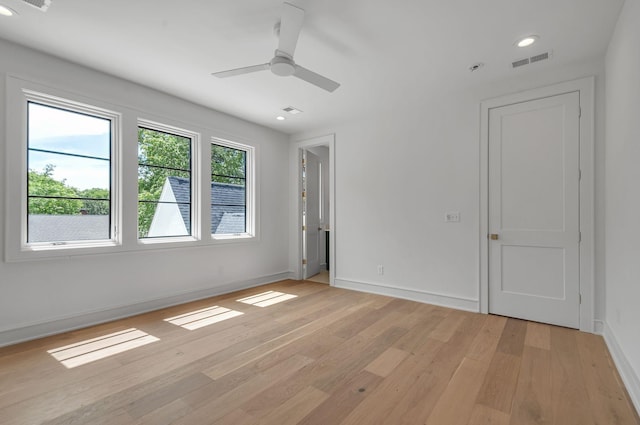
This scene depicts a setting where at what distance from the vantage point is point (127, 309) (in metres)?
3.52

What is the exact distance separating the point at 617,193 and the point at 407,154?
88.9 inches

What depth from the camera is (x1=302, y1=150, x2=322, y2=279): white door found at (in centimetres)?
567

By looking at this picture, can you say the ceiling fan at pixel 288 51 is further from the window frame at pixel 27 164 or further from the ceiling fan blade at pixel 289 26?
the window frame at pixel 27 164

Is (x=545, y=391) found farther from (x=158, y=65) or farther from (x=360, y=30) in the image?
(x=158, y=65)

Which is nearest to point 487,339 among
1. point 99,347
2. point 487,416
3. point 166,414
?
point 487,416

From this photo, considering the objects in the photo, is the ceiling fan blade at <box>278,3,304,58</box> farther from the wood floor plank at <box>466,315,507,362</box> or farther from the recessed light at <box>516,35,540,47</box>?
the wood floor plank at <box>466,315,507,362</box>

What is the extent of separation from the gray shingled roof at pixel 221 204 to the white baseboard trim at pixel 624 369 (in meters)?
4.59

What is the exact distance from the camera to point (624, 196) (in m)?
2.26

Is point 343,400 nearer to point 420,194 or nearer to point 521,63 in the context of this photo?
point 420,194

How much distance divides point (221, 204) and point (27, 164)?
224 cm

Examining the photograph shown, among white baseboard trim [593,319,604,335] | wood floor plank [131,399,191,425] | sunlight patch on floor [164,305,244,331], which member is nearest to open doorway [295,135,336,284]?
sunlight patch on floor [164,305,244,331]

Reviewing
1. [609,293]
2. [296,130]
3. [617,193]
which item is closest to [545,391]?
[609,293]

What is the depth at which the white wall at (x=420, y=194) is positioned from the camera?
3.68 meters

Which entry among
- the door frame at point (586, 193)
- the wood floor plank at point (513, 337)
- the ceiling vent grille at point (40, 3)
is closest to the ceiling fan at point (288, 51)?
the ceiling vent grille at point (40, 3)
